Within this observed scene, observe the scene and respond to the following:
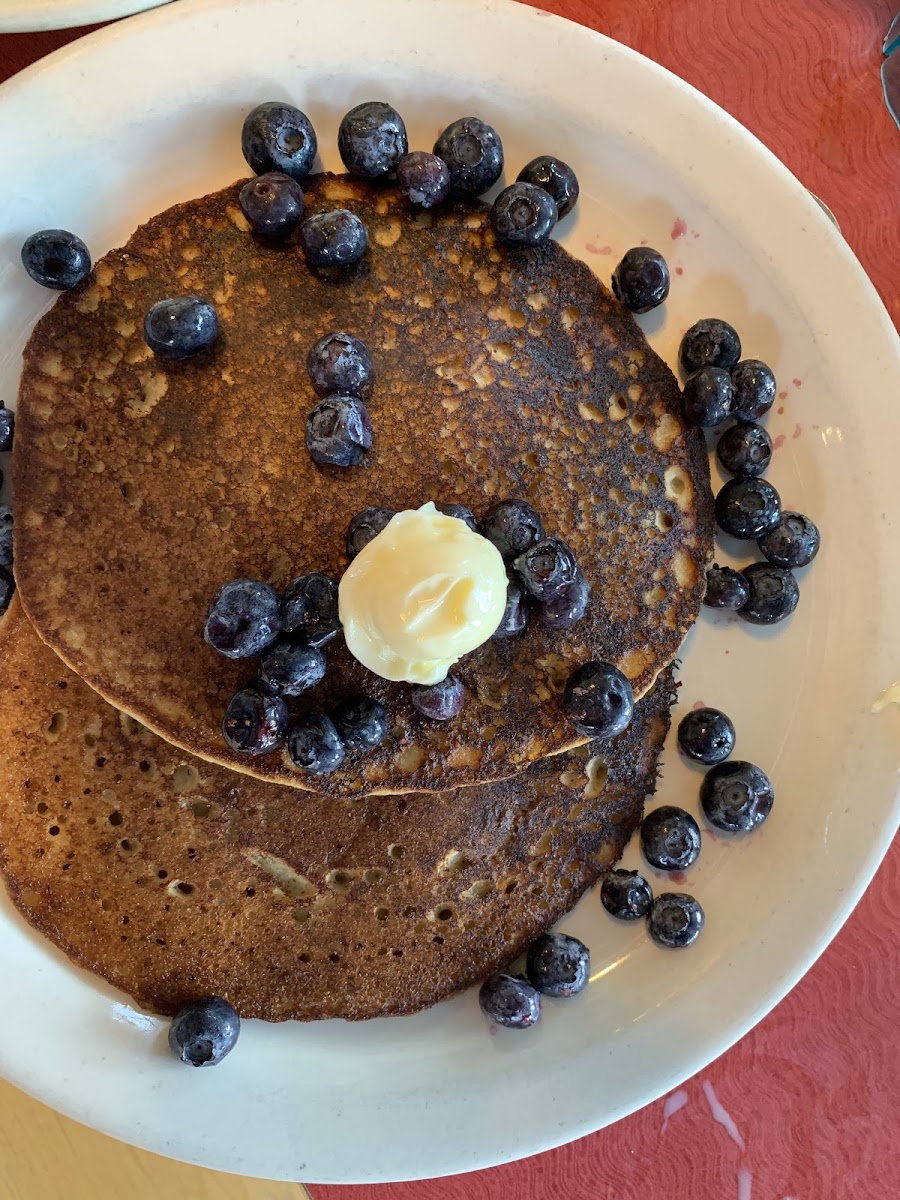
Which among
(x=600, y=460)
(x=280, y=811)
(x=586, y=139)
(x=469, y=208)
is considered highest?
(x=586, y=139)

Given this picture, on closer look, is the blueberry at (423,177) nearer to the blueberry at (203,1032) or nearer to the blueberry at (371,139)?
the blueberry at (371,139)

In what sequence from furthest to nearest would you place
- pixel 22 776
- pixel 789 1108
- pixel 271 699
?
pixel 789 1108 → pixel 22 776 → pixel 271 699

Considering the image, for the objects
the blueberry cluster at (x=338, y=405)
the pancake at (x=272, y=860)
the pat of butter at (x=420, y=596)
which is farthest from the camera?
the pancake at (x=272, y=860)

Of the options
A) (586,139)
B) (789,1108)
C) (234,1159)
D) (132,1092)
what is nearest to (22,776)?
(132,1092)

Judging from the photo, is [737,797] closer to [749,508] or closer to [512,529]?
[749,508]

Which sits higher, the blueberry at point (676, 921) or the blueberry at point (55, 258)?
the blueberry at point (55, 258)

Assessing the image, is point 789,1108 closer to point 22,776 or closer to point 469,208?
point 22,776

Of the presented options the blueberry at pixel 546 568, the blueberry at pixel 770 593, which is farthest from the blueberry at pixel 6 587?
the blueberry at pixel 770 593

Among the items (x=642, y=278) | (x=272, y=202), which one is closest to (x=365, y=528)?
(x=272, y=202)

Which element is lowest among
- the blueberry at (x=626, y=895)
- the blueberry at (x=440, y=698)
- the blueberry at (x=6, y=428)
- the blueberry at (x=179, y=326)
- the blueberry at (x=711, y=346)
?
the blueberry at (x=626, y=895)
